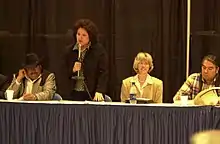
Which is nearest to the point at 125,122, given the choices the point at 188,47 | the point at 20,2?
the point at 188,47

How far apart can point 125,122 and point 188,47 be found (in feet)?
6.96

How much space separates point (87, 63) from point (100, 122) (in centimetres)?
82

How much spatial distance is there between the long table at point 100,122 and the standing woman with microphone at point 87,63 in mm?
588

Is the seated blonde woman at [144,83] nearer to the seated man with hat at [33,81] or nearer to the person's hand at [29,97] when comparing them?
the seated man with hat at [33,81]

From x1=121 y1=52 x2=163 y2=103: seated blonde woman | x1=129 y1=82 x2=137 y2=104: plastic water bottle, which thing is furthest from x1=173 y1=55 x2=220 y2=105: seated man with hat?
x1=129 y1=82 x2=137 y2=104: plastic water bottle

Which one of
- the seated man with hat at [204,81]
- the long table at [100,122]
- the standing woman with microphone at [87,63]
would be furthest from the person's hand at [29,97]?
the seated man with hat at [204,81]

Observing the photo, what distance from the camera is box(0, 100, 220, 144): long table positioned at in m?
3.49

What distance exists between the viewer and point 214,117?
3.43 meters

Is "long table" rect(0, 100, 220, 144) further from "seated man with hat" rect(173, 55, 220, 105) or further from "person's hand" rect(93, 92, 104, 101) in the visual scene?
"seated man with hat" rect(173, 55, 220, 105)

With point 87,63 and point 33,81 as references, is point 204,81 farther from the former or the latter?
point 33,81

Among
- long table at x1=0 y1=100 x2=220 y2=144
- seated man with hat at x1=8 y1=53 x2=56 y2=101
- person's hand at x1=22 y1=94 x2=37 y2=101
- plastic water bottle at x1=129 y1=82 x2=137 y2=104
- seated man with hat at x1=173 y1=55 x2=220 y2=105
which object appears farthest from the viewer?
seated man with hat at x1=8 y1=53 x2=56 y2=101

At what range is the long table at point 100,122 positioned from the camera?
3.49 meters

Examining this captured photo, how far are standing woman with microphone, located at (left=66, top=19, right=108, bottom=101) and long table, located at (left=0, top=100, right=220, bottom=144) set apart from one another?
1.93 ft

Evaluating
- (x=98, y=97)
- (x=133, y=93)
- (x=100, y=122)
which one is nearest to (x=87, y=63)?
(x=98, y=97)
